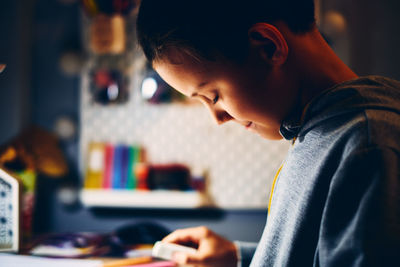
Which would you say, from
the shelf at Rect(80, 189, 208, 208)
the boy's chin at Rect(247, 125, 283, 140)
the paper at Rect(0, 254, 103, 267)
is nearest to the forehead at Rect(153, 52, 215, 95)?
the boy's chin at Rect(247, 125, 283, 140)

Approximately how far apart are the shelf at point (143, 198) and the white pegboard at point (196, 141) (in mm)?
152

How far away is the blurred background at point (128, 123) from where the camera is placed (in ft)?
5.01

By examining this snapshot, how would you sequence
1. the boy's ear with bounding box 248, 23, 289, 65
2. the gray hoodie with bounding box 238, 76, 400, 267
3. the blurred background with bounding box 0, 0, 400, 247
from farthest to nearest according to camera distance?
1. the blurred background with bounding box 0, 0, 400, 247
2. the boy's ear with bounding box 248, 23, 289, 65
3. the gray hoodie with bounding box 238, 76, 400, 267

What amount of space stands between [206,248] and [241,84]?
39 cm

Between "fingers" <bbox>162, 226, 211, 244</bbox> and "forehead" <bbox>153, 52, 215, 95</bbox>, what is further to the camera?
"fingers" <bbox>162, 226, 211, 244</bbox>

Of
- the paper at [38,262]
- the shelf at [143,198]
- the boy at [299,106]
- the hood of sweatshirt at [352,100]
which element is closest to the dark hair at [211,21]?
the boy at [299,106]

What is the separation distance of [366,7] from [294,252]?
154 centimetres

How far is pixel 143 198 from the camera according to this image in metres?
1.43

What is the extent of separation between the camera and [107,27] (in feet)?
5.09

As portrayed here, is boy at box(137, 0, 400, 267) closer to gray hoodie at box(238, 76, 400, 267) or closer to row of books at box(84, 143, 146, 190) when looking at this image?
gray hoodie at box(238, 76, 400, 267)

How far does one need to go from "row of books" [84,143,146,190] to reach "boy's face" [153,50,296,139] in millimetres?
978

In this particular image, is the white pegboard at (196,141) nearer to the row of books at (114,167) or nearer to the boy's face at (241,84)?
the row of books at (114,167)

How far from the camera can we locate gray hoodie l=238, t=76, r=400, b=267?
349mm

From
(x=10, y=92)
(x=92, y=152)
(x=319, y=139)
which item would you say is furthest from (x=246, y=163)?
(x=10, y=92)
